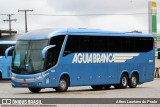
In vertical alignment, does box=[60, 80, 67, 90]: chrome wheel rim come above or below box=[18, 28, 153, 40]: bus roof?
below

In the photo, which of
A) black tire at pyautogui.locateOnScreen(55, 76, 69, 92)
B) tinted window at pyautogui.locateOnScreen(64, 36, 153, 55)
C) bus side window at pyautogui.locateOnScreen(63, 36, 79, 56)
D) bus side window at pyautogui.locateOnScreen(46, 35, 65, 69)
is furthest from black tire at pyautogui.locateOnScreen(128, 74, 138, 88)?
bus side window at pyautogui.locateOnScreen(46, 35, 65, 69)

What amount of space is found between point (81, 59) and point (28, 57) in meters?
3.13

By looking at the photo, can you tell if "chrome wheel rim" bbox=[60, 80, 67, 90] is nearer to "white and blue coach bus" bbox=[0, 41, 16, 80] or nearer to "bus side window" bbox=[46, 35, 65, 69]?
"bus side window" bbox=[46, 35, 65, 69]

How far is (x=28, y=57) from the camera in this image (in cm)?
2916

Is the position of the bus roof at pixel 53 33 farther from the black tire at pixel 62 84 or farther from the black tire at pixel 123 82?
the black tire at pixel 123 82

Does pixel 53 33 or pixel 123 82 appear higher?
pixel 53 33

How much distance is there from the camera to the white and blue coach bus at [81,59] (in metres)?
28.9

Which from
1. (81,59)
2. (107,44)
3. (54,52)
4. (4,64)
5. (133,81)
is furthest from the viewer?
(4,64)

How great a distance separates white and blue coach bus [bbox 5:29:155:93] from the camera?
28859 millimetres

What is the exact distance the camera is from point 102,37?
106ft

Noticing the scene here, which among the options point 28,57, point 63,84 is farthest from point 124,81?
point 28,57

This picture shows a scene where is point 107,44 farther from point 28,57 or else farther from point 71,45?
point 28,57

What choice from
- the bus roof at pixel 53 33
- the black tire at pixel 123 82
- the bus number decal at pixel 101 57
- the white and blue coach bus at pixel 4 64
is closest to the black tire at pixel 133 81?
the black tire at pixel 123 82

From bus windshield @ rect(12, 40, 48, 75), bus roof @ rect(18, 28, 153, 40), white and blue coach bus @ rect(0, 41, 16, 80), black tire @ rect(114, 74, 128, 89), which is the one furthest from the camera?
white and blue coach bus @ rect(0, 41, 16, 80)
